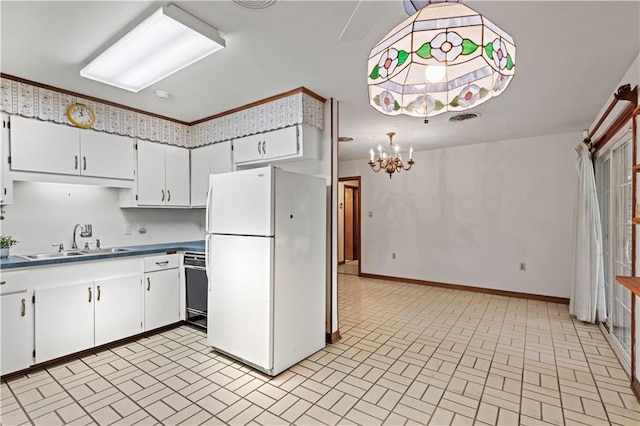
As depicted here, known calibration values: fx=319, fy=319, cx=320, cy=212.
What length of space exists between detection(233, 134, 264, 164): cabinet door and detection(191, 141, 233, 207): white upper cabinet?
0.13 m

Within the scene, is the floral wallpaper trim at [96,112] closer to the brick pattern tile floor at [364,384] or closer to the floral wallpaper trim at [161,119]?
the floral wallpaper trim at [161,119]

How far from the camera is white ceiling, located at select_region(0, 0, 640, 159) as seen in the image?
1.76 meters

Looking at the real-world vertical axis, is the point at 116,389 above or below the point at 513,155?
below

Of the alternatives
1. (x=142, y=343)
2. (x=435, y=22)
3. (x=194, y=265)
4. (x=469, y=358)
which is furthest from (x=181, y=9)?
(x=469, y=358)

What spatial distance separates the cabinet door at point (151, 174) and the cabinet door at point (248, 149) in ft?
3.03

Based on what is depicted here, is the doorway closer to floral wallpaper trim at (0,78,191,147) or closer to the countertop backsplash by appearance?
the countertop backsplash

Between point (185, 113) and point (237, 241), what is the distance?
1.78 m

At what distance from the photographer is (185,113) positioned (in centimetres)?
353

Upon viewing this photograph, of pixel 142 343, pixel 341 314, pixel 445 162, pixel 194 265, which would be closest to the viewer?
pixel 142 343

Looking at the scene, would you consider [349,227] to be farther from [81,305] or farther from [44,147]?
[44,147]

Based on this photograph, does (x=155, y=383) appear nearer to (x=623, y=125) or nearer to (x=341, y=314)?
(x=341, y=314)

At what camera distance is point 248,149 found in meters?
3.30

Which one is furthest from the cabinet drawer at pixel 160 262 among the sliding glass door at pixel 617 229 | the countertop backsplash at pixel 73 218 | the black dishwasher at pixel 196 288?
the sliding glass door at pixel 617 229

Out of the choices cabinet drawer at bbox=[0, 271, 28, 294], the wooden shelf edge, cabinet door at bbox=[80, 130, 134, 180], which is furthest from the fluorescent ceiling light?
the wooden shelf edge
